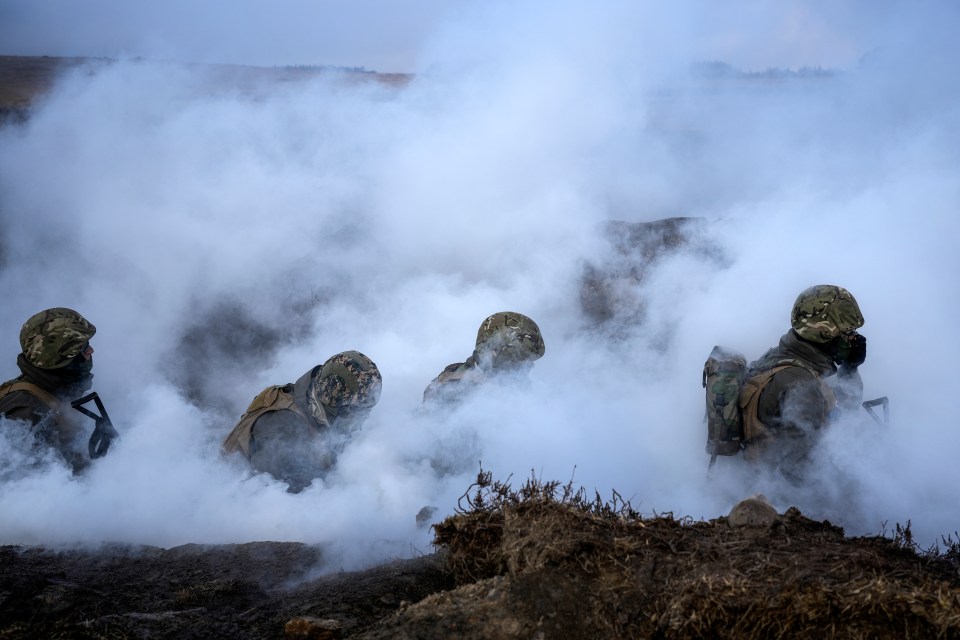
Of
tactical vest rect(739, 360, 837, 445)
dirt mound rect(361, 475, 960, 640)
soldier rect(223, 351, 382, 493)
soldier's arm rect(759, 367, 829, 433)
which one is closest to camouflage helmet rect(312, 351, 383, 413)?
soldier rect(223, 351, 382, 493)

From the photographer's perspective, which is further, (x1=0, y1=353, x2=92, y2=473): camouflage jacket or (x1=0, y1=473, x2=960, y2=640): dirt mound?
(x1=0, y1=353, x2=92, y2=473): camouflage jacket

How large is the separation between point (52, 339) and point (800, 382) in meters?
4.94

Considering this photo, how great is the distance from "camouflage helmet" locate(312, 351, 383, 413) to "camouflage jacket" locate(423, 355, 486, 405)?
0.97 m

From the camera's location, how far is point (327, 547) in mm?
5039

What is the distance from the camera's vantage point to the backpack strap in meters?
5.29

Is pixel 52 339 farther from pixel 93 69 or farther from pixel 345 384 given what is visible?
pixel 93 69

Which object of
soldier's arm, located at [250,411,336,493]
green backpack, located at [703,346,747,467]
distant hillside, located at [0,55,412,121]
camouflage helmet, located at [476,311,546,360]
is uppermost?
distant hillside, located at [0,55,412,121]

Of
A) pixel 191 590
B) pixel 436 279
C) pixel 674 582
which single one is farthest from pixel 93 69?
pixel 674 582

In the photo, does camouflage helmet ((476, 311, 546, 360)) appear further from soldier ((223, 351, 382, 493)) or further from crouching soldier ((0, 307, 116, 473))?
crouching soldier ((0, 307, 116, 473))

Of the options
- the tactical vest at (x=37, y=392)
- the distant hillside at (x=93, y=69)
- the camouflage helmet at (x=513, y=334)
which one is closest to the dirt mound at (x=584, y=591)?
the tactical vest at (x=37, y=392)

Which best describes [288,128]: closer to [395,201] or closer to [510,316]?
[395,201]

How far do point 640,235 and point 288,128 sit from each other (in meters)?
6.10

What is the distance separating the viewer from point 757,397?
489 centimetres

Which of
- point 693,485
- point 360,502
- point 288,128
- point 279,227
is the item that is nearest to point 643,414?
point 693,485
